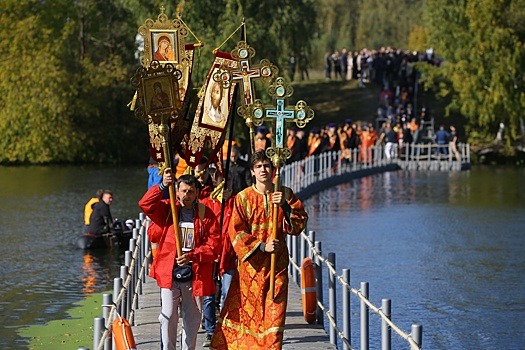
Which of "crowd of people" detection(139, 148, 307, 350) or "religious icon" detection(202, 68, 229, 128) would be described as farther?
"religious icon" detection(202, 68, 229, 128)

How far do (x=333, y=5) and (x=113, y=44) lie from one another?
155 ft

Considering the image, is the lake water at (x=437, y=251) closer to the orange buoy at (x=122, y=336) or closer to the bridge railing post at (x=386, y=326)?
the bridge railing post at (x=386, y=326)

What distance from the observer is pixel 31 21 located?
6266 centimetres

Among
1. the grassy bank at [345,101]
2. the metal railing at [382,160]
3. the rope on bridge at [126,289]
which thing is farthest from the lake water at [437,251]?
the grassy bank at [345,101]

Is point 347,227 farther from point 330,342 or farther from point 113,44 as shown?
point 113,44

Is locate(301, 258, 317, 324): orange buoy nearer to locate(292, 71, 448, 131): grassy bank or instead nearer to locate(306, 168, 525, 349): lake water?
locate(306, 168, 525, 349): lake water

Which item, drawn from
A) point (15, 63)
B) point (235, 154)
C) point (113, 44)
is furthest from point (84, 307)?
point (113, 44)

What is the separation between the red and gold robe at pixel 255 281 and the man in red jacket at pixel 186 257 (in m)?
0.22

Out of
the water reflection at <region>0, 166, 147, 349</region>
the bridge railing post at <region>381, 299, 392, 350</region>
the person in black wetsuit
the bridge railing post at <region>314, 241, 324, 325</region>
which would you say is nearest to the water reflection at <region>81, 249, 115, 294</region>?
the water reflection at <region>0, 166, 147, 349</region>

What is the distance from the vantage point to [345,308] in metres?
14.3

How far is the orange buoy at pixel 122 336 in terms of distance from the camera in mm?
11164

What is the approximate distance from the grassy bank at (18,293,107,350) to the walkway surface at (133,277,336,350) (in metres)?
0.84

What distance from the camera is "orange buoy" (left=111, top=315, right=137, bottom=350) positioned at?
11.2m

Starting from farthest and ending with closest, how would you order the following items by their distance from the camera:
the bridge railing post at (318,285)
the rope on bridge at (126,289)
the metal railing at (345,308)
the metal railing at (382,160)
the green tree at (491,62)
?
1. the green tree at (491,62)
2. the metal railing at (382,160)
3. the bridge railing post at (318,285)
4. the metal railing at (345,308)
5. the rope on bridge at (126,289)
